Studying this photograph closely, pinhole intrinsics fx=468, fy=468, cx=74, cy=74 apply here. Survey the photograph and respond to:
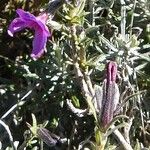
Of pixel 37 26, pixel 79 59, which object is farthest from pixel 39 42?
pixel 79 59

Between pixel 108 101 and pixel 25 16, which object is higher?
pixel 25 16

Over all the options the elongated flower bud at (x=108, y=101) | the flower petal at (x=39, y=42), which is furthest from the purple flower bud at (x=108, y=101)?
the flower petal at (x=39, y=42)

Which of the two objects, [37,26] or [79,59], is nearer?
[37,26]

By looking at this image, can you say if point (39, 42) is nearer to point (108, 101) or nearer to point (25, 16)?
point (25, 16)

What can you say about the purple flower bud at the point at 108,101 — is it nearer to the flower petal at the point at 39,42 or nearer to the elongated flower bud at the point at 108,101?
the elongated flower bud at the point at 108,101

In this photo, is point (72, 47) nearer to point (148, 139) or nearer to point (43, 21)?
point (43, 21)

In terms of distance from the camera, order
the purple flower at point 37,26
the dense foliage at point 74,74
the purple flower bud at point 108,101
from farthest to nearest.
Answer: the dense foliage at point 74,74 → the purple flower at point 37,26 → the purple flower bud at point 108,101

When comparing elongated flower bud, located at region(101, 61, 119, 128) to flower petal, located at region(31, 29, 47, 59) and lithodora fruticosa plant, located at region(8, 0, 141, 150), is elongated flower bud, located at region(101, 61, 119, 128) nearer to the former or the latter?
lithodora fruticosa plant, located at region(8, 0, 141, 150)

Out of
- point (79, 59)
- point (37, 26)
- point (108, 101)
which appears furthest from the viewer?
point (79, 59)

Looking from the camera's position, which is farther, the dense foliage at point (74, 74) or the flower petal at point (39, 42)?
the dense foliage at point (74, 74)

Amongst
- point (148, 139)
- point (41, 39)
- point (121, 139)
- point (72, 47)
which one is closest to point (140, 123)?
point (148, 139)

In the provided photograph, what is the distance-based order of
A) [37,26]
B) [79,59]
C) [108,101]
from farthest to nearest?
[79,59], [37,26], [108,101]
